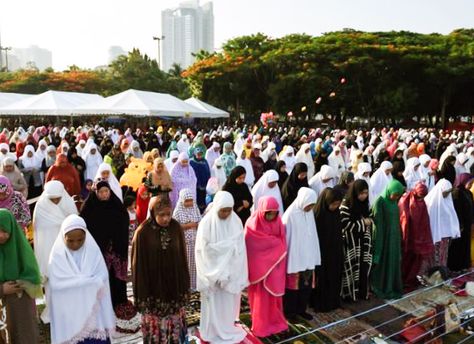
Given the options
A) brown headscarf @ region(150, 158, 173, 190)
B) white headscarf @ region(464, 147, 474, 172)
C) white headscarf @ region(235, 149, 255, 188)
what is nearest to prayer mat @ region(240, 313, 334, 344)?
brown headscarf @ region(150, 158, 173, 190)

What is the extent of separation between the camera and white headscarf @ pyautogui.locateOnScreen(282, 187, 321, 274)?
4.12 metres

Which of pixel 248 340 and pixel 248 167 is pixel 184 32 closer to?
pixel 248 167

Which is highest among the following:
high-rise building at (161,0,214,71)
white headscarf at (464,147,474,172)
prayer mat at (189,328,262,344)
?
high-rise building at (161,0,214,71)

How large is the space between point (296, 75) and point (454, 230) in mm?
22186

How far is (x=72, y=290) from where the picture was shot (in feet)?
9.89

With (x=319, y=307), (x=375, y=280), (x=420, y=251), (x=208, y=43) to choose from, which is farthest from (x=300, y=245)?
(x=208, y=43)

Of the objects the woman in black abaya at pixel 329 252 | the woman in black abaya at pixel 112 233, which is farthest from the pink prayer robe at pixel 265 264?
the woman in black abaya at pixel 112 233

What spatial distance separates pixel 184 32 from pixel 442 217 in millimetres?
139871

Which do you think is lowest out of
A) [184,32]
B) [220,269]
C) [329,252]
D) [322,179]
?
[329,252]

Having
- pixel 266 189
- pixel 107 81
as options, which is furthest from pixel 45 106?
pixel 107 81

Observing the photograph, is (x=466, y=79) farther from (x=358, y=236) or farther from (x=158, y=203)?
(x=158, y=203)

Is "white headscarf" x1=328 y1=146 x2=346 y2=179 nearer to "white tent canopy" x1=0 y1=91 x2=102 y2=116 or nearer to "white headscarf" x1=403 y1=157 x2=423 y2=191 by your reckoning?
"white headscarf" x1=403 y1=157 x2=423 y2=191

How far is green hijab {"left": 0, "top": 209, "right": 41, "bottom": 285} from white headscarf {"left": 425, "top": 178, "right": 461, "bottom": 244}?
437cm

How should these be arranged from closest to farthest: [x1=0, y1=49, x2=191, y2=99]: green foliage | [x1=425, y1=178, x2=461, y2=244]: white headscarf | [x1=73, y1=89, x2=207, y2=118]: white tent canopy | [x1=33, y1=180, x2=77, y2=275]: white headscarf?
[x1=33, y1=180, x2=77, y2=275]: white headscarf
[x1=425, y1=178, x2=461, y2=244]: white headscarf
[x1=73, y1=89, x2=207, y2=118]: white tent canopy
[x1=0, y1=49, x2=191, y2=99]: green foliage
